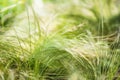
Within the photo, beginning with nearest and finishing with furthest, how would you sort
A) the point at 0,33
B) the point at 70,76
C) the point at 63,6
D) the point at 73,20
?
the point at 70,76
the point at 0,33
the point at 73,20
the point at 63,6

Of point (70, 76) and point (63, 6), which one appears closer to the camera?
point (70, 76)

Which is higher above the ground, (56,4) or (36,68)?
(56,4)

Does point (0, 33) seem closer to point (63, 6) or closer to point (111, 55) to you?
point (111, 55)

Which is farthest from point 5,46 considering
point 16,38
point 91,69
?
point 91,69

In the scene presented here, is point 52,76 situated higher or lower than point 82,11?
lower

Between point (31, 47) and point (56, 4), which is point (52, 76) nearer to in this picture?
point (31, 47)

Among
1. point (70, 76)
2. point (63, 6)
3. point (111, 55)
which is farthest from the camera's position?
point (63, 6)

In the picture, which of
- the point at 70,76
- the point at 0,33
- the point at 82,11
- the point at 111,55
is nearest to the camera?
the point at 70,76

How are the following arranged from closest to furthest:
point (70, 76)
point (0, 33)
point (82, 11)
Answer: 1. point (70, 76)
2. point (0, 33)
3. point (82, 11)

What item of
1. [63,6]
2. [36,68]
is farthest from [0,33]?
[63,6]
